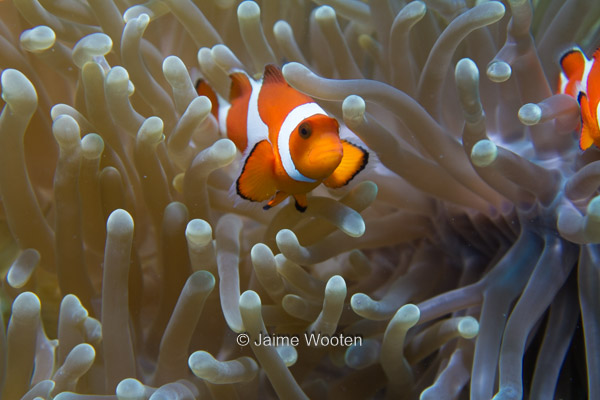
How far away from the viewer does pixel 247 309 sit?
0.84 meters

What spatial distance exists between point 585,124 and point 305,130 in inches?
18.2

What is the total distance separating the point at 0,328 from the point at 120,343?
8.4 inches

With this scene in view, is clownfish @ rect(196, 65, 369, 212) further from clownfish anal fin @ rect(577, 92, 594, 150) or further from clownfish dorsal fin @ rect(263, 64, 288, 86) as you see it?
clownfish anal fin @ rect(577, 92, 594, 150)

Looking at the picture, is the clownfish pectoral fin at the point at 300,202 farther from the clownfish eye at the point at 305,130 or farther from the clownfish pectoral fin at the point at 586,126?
the clownfish pectoral fin at the point at 586,126

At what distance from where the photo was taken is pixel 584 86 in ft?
3.27

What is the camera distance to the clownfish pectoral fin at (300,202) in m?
0.95

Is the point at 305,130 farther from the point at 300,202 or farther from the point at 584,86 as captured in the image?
the point at 584,86

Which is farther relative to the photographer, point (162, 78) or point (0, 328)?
point (162, 78)

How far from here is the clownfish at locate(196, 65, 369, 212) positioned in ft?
2.78

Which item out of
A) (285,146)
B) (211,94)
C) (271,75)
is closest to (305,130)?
(285,146)

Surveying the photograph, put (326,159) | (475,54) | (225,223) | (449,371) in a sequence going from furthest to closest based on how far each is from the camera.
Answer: (475,54) < (225,223) < (449,371) < (326,159)

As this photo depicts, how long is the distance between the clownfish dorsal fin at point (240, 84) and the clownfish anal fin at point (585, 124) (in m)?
0.58

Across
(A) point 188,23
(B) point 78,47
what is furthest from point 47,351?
(A) point 188,23

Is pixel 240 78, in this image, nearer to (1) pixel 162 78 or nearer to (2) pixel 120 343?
(1) pixel 162 78
